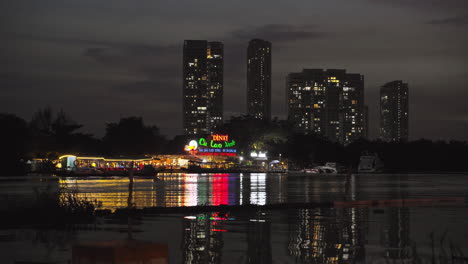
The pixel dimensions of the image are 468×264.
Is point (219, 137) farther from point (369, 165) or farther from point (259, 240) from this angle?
point (259, 240)

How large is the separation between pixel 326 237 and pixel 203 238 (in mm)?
3556

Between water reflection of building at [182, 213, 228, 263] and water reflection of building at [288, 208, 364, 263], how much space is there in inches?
76.1

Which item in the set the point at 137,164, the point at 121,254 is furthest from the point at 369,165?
the point at 121,254

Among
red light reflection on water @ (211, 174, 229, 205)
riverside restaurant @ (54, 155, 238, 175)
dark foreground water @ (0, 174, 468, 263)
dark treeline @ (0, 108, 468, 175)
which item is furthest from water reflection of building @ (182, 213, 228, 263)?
dark treeline @ (0, 108, 468, 175)

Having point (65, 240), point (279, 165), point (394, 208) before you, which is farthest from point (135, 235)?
point (279, 165)

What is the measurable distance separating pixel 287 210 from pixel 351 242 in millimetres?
10808

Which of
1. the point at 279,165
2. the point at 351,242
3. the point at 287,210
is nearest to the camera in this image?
the point at 351,242

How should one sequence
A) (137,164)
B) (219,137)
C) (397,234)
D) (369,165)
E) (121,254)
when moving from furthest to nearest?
1. (369,165)
2. (219,137)
3. (137,164)
4. (397,234)
5. (121,254)

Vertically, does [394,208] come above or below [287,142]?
below

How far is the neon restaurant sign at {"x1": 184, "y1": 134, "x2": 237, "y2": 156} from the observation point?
140 metres

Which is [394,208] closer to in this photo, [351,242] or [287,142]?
[351,242]

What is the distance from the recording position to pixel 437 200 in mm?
32750

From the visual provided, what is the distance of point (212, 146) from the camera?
470 feet

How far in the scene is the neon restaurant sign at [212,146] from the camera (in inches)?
5512
